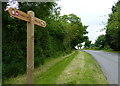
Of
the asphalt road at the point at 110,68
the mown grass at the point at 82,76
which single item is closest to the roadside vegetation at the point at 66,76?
the mown grass at the point at 82,76

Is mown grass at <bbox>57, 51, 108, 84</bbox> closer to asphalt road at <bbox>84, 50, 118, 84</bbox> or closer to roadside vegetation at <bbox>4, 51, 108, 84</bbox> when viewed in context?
roadside vegetation at <bbox>4, 51, 108, 84</bbox>

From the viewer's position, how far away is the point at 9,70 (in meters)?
4.07

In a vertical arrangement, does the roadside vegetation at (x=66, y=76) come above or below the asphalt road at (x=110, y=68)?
above

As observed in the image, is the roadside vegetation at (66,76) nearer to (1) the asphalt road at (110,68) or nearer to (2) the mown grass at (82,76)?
(2) the mown grass at (82,76)

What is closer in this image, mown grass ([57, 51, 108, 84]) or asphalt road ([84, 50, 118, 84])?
mown grass ([57, 51, 108, 84])

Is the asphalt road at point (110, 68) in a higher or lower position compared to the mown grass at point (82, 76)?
lower

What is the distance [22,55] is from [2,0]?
2.57 m

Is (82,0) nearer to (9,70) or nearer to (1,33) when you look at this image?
(1,33)

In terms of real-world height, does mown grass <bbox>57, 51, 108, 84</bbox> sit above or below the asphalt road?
above

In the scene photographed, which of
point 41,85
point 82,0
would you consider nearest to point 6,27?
point 41,85

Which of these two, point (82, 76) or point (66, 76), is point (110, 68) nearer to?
point (82, 76)

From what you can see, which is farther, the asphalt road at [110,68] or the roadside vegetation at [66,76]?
the asphalt road at [110,68]

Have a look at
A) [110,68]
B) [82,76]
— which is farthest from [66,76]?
[110,68]

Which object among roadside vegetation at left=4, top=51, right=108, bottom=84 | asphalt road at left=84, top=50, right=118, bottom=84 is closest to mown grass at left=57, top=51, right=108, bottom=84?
roadside vegetation at left=4, top=51, right=108, bottom=84
